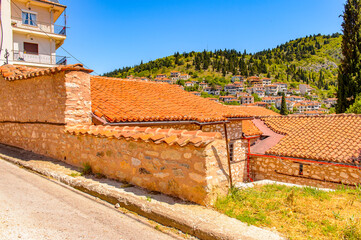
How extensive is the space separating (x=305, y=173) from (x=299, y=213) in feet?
27.5

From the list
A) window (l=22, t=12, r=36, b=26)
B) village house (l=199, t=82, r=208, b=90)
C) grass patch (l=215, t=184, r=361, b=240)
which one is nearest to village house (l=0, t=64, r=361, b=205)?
grass patch (l=215, t=184, r=361, b=240)

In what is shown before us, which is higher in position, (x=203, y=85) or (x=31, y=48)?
(x=203, y=85)

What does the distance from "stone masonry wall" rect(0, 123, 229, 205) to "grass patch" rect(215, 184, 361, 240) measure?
0.37 m

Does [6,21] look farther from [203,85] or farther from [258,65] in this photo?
[258,65]

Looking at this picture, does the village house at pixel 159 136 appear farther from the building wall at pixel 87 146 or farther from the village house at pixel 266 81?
the village house at pixel 266 81

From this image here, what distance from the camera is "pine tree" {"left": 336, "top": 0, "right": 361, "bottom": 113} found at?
22.7 m

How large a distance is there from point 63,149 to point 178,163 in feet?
14.2

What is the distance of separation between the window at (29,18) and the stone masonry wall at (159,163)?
799 inches

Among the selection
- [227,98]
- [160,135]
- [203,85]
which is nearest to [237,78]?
[203,85]

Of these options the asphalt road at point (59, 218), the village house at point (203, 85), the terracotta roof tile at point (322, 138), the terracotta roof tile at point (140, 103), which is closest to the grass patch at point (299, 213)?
the asphalt road at point (59, 218)

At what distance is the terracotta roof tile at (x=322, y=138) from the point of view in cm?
1062

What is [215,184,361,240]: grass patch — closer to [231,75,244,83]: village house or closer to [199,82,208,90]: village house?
[199,82,208,90]: village house

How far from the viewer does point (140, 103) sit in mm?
9727

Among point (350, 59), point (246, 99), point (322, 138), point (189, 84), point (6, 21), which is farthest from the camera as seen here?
point (189, 84)
